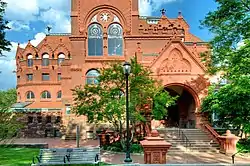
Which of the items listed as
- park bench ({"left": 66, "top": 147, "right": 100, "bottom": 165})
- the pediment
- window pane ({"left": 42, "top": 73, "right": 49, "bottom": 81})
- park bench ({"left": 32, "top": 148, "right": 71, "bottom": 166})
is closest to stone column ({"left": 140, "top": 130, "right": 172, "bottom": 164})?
park bench ({"left": 66, "top": 147, "right": 100, "bottom": 165})

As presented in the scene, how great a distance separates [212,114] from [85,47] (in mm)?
15194

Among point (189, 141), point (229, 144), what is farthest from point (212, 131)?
point (229, 144)

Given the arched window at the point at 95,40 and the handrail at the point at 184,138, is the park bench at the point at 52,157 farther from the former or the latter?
the arched window at the point at 95,40

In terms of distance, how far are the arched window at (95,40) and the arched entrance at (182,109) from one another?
9.03 meters

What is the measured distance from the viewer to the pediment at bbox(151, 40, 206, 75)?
26625 millimetres

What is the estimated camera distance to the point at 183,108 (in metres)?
30.1

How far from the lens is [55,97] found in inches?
1930

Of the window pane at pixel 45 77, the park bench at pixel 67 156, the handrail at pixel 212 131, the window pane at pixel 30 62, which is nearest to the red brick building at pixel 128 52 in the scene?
the handrail at pixel 212 131

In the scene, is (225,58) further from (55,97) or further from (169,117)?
(55,97)

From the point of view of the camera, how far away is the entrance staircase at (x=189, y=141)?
20.2 metres

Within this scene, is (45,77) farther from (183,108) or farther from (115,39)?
(183,108)

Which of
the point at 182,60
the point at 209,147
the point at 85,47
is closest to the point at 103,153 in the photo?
the point at 209,147

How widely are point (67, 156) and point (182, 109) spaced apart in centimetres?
1837

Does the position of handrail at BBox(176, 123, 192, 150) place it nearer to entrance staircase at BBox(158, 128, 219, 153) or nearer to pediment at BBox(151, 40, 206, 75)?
entrance staircase at BBox(158, 128, 219, 153)
